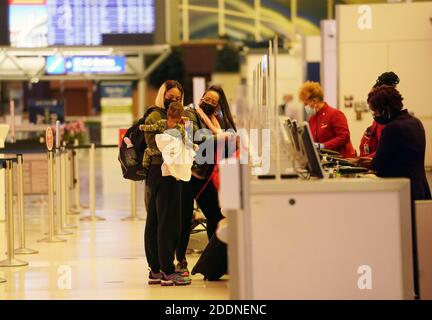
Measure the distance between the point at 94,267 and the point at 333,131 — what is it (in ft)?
→ 8.56

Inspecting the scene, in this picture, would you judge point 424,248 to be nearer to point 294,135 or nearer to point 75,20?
point 294,135

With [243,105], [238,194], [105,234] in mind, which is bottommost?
[105,234]

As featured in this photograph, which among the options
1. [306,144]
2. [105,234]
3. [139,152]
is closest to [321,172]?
[306,144]

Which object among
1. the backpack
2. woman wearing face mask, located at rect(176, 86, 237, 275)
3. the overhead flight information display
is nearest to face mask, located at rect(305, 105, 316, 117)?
woman wearing face mask, located at rect(176, 86, 237, 275)

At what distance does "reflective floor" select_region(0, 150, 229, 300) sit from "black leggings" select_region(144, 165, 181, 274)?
26 centimetres

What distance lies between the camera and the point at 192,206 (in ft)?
29.0

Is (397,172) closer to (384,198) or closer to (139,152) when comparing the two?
(384,198)

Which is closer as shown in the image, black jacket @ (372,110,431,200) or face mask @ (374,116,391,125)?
black jacket @ (372,110,431,200)

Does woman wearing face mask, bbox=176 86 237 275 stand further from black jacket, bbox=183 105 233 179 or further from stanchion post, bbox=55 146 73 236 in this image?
stanchion post, bbox=55 146 73 236

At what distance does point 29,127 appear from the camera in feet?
64.2

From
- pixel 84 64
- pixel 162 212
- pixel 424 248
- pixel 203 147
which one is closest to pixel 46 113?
pixel 84 64

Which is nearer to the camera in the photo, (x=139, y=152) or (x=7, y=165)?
(x=139, y=152)

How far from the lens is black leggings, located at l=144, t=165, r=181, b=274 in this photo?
827 cm
